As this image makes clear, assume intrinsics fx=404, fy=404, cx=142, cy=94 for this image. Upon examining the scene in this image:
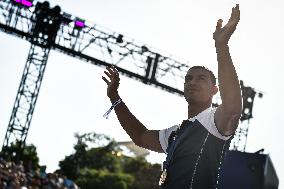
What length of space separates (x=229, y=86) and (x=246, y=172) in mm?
1221

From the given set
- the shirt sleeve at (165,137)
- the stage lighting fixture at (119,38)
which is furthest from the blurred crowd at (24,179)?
the shirt sleeve at (165,137)

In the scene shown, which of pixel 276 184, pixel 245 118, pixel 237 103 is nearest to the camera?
pixel 237 103

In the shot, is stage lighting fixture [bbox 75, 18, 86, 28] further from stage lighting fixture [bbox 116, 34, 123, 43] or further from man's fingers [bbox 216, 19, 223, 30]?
man's fingers [bbox 216, 19, 223, 30]

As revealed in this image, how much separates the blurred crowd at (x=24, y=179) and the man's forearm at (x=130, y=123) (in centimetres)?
1122

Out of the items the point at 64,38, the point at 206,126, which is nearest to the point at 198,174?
the point at 206,126

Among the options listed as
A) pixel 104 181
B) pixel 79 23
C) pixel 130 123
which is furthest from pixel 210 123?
pixel 104 181

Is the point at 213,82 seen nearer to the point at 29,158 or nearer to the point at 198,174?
the point at 198,174

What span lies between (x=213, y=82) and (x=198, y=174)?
0.54 metres

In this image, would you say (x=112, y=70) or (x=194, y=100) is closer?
(x=194, y=100)

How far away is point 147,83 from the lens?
16734 mm

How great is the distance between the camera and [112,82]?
2.88 metres

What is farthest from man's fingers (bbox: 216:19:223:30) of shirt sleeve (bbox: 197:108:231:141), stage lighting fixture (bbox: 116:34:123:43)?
stage lighting fixture (bbox: 116:34:123:43)

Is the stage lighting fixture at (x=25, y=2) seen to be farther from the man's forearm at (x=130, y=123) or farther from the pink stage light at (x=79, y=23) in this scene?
the man's forearm at (x=130, y=123)

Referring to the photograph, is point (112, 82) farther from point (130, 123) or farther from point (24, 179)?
point (24, 179)
